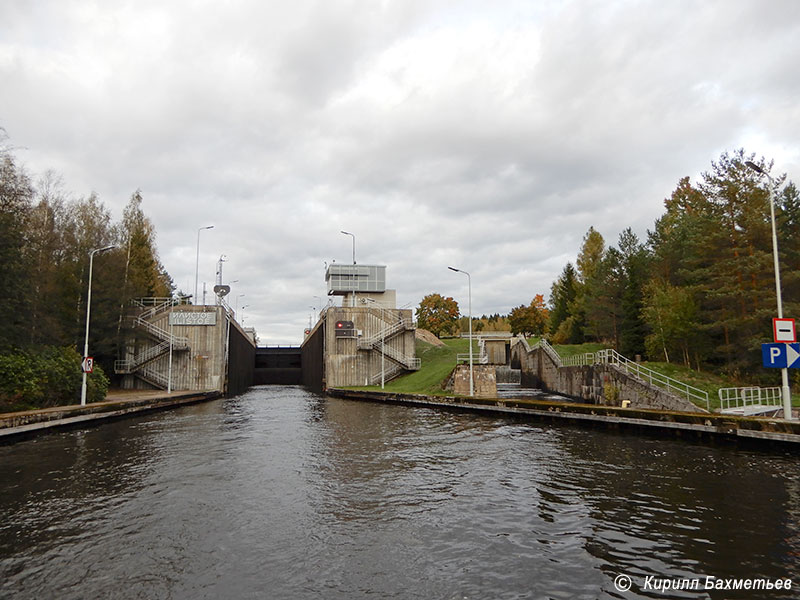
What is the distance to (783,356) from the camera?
616 inches

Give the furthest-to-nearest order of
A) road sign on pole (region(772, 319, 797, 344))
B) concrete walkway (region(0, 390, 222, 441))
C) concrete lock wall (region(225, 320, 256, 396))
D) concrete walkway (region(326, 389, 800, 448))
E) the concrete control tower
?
concrete lock wall (region(225, 320, 256, 396))
the concrete control tower
concrete walkway (region(0, 390, 222, 441))
road sign on pole (region(772, 319, 797, 344))
concrete walkway (region(326, 389, 800, 448))

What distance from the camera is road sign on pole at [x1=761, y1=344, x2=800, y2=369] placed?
15.6 metres

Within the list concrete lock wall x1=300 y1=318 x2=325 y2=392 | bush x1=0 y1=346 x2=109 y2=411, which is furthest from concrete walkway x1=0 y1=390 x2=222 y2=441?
concrete lock wall x1=300 y1=318 x2=325 y2=392

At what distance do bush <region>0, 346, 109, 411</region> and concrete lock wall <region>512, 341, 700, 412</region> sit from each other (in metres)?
29.9

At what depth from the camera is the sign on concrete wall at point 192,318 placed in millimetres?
48781

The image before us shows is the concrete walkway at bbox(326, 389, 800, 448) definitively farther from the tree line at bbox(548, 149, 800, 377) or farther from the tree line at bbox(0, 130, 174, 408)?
the tree line at bbox(0, 130, 174, 408)

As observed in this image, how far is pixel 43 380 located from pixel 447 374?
25.8m

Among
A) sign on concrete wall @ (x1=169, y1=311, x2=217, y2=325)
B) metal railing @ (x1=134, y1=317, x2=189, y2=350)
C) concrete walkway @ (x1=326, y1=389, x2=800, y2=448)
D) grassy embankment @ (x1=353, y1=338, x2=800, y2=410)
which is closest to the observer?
concrete walkway @ (x1=326, y1=389, x2=800, y2=448)

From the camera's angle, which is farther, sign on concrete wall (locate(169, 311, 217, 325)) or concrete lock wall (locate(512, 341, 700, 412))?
sign on concrete wall (locate(169, 311, 217, 325))

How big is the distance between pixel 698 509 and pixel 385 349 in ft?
135

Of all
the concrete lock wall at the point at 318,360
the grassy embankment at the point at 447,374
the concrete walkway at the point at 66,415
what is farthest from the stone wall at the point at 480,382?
the concrete lock wall at the point at 318,360

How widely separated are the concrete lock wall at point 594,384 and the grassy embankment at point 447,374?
7.69 ft

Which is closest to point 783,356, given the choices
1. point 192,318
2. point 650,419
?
point 650,419

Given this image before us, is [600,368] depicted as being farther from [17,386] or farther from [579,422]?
[17,386]
